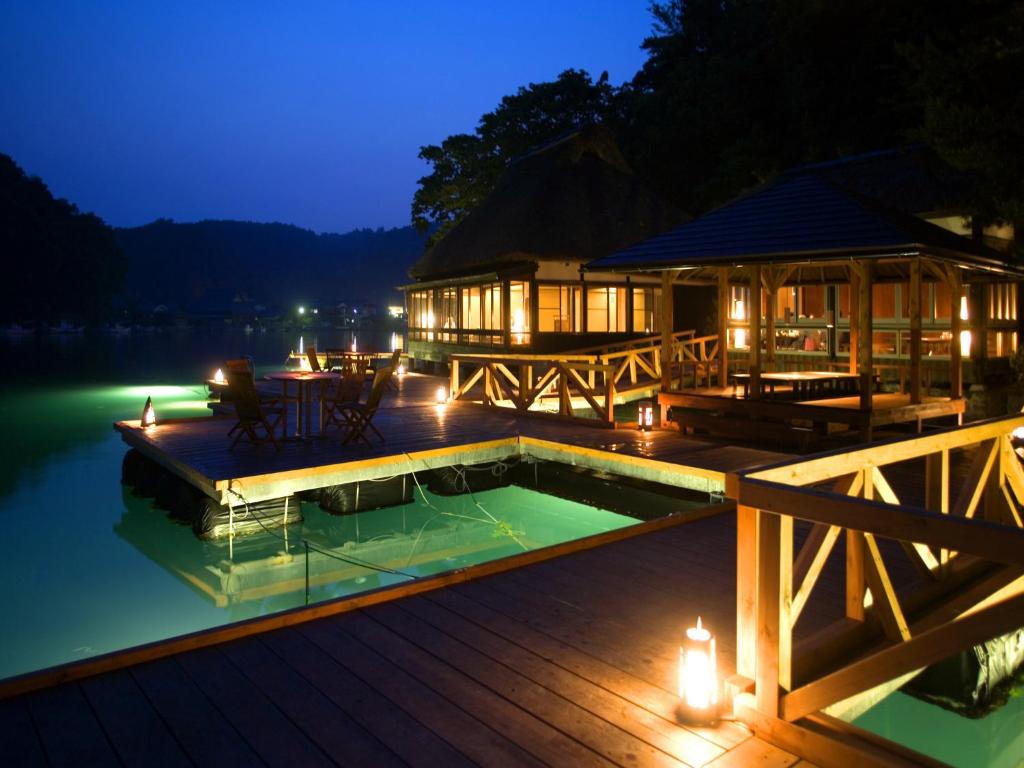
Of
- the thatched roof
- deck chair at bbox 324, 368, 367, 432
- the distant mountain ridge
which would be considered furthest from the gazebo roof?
the distant mountain ridge

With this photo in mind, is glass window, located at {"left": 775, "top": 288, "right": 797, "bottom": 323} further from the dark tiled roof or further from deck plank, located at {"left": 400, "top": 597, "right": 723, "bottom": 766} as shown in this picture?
deck plank, located at {"left": 400, "top": 597, "right": 723, "bottom": 766}

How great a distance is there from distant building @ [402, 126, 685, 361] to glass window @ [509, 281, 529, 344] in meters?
0.03

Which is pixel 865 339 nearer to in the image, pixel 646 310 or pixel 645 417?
pixel 645 417

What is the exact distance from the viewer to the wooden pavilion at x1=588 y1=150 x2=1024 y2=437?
852 cm

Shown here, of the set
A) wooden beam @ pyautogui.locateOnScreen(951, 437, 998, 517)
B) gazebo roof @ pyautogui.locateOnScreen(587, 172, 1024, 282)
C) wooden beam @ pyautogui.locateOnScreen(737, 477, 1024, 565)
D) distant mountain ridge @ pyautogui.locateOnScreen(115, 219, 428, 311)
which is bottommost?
wooden beam @ pyautogui.locateOnScreen(951, 437, 998, 517)

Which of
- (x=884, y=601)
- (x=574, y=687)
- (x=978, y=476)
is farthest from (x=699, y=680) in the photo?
(x=978, y=476)

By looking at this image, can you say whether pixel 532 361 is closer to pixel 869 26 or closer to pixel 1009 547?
pixel 1009 547

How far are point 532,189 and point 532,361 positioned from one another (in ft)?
36.6

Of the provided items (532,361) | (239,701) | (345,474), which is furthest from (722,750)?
(532,361)

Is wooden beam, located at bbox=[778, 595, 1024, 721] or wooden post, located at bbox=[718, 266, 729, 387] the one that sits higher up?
wooden post, located at bbox=[718, 266, 729, 387]

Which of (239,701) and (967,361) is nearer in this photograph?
(239,701)

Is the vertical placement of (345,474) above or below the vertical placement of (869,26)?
below

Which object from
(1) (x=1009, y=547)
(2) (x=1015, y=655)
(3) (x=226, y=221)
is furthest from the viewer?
(3) (x=226, y=221)

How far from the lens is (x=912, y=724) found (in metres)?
4.85
